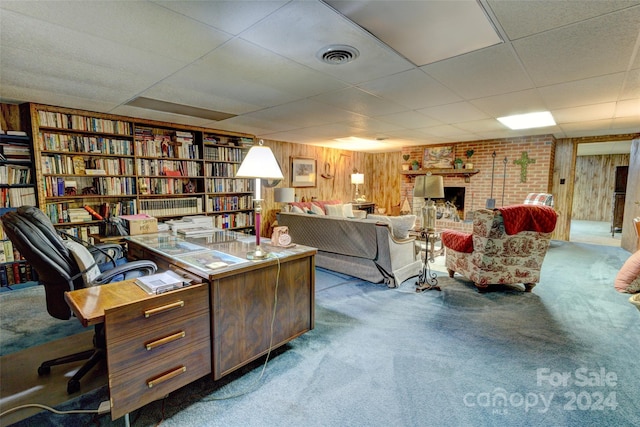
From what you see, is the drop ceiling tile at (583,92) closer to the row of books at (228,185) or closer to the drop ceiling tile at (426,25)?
the drop ceiling tile at (426,25)

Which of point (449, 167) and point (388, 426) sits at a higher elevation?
point (449, 167)

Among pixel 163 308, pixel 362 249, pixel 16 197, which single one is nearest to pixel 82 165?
pixel 16 197

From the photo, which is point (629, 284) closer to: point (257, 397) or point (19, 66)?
point (257, 397)

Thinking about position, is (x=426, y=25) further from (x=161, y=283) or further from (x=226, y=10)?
(x=161, y=283)

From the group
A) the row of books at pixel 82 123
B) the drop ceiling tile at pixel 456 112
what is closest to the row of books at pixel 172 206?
the row of books at pixel 82 123

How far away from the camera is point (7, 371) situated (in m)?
1.97

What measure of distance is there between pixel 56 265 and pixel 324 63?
220cm

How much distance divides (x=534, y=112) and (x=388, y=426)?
4.03 metres

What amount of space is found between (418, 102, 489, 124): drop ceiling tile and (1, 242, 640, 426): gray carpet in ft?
7.24

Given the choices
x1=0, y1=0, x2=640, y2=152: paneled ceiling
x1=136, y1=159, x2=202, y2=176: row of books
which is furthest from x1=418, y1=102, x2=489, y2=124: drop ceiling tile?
x1=136, y1=159, x2=202, y2=176: row of books

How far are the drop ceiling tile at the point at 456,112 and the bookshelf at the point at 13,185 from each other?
473cm

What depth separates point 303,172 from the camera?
6801 millimetres

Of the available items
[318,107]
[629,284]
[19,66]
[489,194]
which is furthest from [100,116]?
[489,194]

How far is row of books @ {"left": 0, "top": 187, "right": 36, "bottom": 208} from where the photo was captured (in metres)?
3.37
